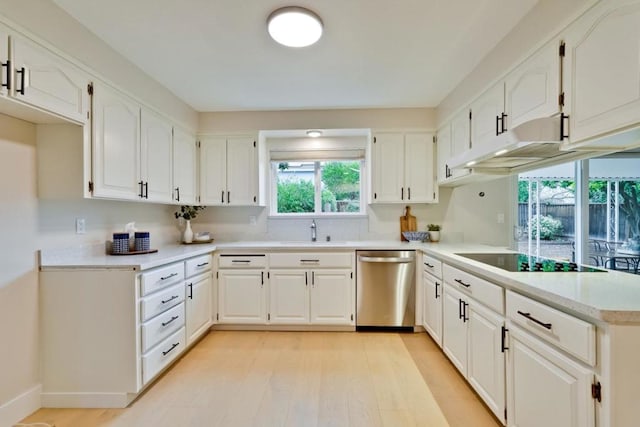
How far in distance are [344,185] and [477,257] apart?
78.0 inches

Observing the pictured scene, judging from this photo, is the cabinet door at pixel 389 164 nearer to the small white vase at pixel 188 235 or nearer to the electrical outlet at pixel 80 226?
the small white vase at pixel 188 235

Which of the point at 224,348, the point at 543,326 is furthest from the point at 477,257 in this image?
the point at 224,348

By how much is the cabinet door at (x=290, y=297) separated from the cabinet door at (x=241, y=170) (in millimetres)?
971

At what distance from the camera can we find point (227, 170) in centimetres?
355

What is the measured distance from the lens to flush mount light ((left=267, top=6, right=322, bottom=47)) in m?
1.80

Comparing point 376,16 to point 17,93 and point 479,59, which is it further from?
point 17,93

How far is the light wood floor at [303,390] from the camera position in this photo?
5.95 ft

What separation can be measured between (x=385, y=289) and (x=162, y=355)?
80.7 inches

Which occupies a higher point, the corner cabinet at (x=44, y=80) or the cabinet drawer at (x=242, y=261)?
the corner cabinet at (x=44, y=80)

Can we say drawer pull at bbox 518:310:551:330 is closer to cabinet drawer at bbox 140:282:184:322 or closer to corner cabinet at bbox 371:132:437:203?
corner cabinet at bbox 371:132:437:203

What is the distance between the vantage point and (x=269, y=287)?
313cm

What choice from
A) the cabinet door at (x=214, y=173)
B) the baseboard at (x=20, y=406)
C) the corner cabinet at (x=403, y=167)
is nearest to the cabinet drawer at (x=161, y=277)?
the baseboard at (x=20, y=406)

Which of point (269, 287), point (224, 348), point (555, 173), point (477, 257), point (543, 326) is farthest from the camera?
point (555, 173)

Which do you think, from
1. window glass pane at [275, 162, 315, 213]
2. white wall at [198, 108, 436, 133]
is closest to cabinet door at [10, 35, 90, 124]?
white wall at [198, 108, 436, 133]
